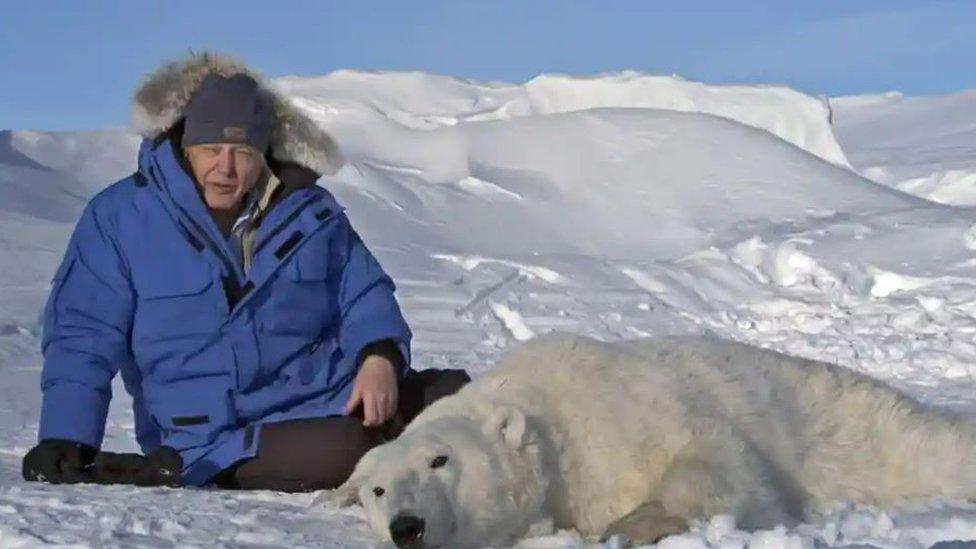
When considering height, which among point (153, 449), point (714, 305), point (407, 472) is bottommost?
point (714, 305)

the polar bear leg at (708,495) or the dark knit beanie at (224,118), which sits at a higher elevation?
the dark knit beanie at (224,118)

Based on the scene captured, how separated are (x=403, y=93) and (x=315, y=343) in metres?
22.0

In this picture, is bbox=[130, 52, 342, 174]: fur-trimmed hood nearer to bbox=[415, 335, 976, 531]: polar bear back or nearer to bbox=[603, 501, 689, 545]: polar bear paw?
bbox=[415, 335, 976, 531]: polar bear back

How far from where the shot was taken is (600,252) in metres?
14.2

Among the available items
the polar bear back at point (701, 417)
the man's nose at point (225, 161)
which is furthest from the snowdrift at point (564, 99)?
the polar bear back at point (701, 417)

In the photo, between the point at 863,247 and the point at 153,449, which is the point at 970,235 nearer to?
the point at 863,247

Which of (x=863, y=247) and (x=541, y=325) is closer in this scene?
(x=541, y=325)

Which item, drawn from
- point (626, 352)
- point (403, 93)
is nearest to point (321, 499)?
point (626, 352)

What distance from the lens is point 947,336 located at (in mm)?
9422

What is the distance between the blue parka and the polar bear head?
0.97 m

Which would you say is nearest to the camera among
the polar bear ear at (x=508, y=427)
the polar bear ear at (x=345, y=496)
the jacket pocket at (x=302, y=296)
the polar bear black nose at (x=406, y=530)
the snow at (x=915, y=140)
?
the polar bear black nose at (x=406, y=530)

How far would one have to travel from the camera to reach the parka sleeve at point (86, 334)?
12.3ft

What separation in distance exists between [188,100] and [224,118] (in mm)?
171

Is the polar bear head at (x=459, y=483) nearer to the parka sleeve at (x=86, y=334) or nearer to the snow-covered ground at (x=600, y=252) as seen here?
the snow-covered ground at (x=600, y=252)
